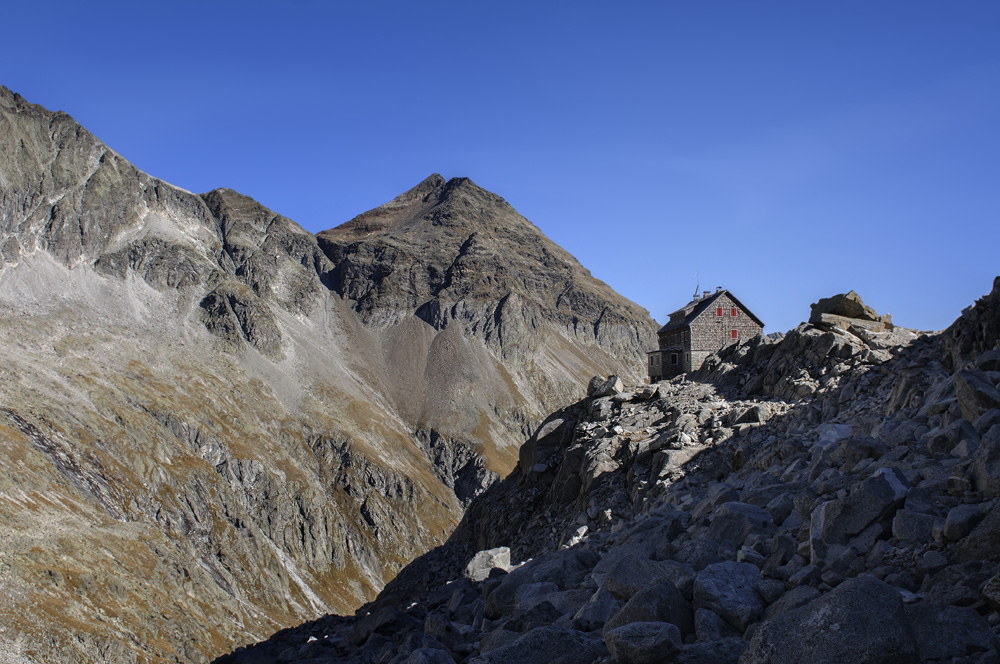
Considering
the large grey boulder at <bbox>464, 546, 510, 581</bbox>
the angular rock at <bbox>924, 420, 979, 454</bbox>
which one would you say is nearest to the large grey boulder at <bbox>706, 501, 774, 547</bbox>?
the angular rock at <bbox>924, 420, 979, 454</bbox>

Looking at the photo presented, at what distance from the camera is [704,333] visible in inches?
1820

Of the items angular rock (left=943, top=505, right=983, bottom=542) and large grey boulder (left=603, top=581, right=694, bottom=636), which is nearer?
angular rock (left=943, top=505, right=983, bottom=542)

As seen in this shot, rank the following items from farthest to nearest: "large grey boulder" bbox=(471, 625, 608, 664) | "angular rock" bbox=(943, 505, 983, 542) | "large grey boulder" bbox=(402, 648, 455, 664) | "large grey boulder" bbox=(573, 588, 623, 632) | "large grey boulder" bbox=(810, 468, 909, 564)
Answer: "large grey boulder" bbox=(402, 648, 455, 664)
"large grey boulder" bbox=(573, 588, 623, 632)
"large grey boulder" bbox=(810, 468, 909, 564)
"large grey boulder" bbox=(471, 625, 608, 664)
"angular rock" bbox=(943, 505, 983, 542)

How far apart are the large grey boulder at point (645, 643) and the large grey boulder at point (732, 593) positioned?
98cm

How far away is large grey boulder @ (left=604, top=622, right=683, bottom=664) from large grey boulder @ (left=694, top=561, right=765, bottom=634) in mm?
983

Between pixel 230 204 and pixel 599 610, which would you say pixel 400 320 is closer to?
pixel 230 204

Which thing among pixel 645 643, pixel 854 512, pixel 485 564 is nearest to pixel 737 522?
pixel 854 512

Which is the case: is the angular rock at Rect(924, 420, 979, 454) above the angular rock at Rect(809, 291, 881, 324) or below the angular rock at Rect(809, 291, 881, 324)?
below

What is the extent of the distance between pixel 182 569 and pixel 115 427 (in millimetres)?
27249

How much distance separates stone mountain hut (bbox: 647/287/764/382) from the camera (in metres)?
46.0

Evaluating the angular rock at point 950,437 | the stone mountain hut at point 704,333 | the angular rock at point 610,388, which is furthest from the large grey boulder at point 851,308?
the angular rock at point 950,437

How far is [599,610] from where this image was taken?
11.3 m

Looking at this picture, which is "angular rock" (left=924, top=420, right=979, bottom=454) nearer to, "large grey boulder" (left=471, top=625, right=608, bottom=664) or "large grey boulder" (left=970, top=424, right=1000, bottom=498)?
"large grey boulder" (left=970, top=424, right=1000, bottom=498)

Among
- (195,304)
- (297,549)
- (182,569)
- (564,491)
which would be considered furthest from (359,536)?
(564,491)
